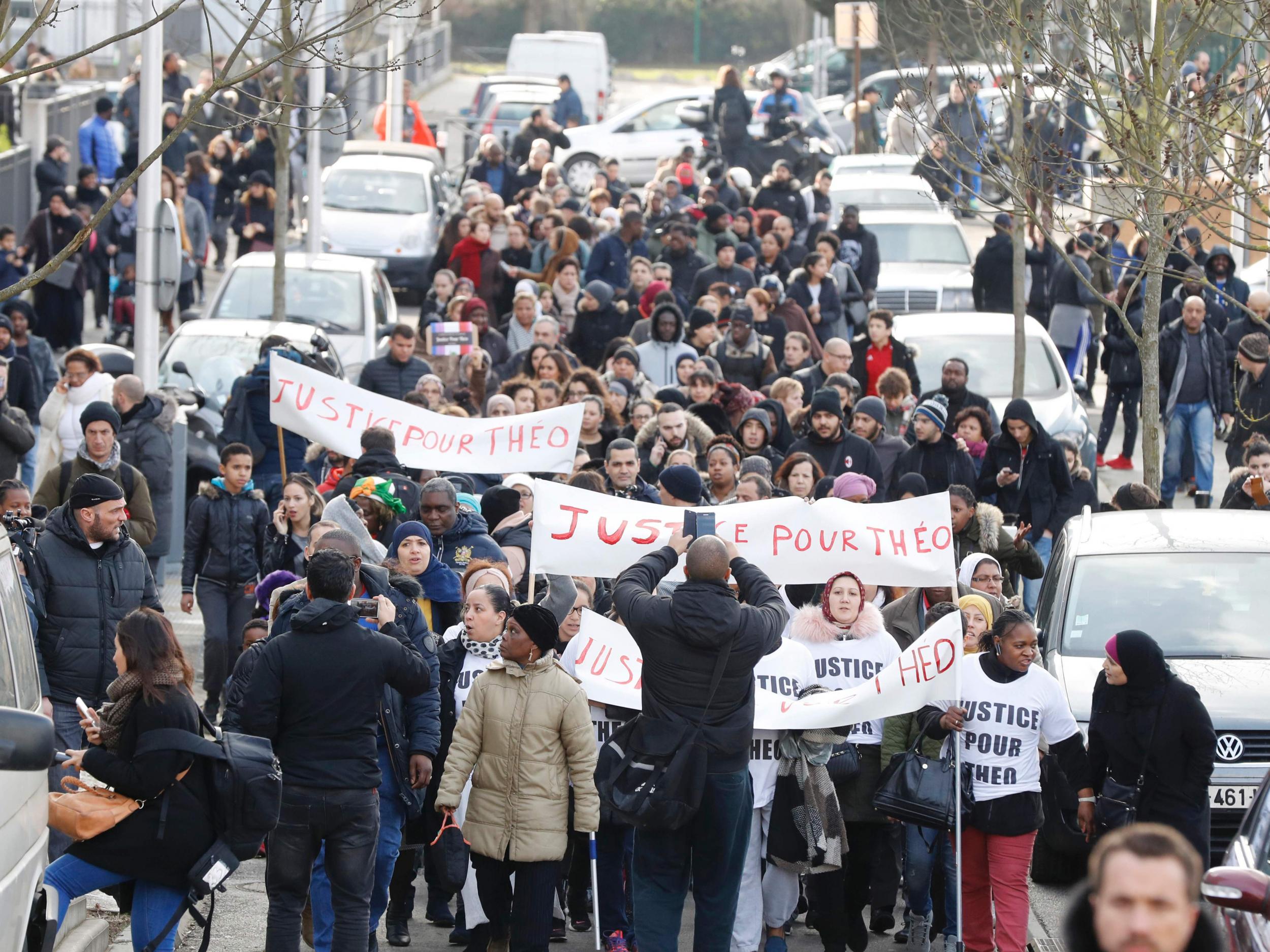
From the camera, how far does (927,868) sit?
8633mm

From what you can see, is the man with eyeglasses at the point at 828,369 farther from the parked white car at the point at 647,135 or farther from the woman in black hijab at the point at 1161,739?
the parked white car at the point at 647,135

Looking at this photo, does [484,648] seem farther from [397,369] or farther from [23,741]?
[397,369]

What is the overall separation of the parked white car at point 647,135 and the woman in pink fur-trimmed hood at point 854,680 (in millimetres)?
25862

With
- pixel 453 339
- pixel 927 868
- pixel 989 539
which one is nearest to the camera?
pixel 927 868

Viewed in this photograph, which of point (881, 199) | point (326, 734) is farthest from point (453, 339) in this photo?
point (881, 199)

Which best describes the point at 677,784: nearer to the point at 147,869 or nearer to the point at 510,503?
the point at 147,869

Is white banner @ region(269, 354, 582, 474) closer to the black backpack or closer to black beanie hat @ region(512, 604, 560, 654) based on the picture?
black beanie hat @ region(512, 604, 560, 654)

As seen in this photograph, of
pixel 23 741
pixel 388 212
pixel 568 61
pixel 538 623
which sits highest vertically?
pixel 568 61

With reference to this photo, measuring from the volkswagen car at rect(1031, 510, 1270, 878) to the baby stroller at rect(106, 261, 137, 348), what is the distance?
1373cm

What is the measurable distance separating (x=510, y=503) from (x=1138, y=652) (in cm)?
423

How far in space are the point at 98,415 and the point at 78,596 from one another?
2.22 metres

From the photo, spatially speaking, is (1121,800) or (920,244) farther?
(920,244)

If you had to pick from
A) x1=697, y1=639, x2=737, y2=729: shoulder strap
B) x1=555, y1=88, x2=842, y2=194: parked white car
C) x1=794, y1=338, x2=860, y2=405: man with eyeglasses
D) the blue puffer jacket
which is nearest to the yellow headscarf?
x1=697, y1=639, x2=737, y2=729: shoulder strap

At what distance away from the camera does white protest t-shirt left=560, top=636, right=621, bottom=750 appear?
28.1 ft
